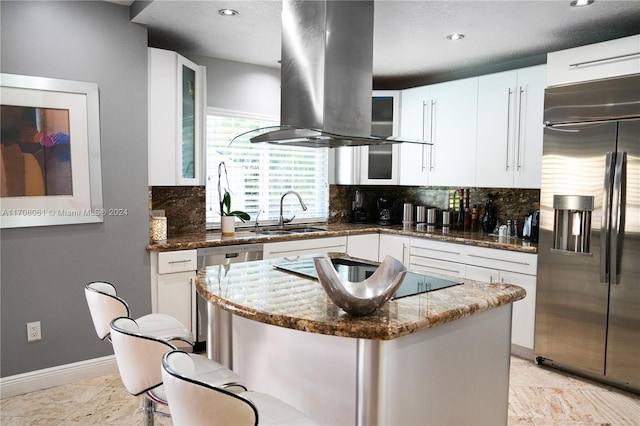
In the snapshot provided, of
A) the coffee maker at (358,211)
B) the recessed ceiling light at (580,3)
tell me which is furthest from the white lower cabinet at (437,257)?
the recessed ceiling light at (580,3)

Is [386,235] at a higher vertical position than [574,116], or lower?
lower

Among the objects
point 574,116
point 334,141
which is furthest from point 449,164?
point 334,141

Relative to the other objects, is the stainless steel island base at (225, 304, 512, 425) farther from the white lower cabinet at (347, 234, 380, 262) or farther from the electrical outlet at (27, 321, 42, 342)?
the white lower cabinet at (347, 234, 380, 262)

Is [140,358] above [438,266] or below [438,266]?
above

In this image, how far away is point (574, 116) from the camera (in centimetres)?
331

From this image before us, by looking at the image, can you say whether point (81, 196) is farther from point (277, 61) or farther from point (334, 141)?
point (277, 61)

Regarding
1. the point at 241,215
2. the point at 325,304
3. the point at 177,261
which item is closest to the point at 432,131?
the point at 241,215

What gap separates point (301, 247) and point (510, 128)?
6.98ft

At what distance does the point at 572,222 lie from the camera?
332 cm

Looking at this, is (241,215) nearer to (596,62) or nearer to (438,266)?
(438,266)

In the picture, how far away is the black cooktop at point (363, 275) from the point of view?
2.14m

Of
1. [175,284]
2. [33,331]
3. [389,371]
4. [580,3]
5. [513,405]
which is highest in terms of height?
[580,3]

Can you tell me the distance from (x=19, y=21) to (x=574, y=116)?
3795mm

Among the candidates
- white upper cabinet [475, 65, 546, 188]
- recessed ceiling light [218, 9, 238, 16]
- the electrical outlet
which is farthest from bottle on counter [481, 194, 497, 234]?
the electrical outlet
